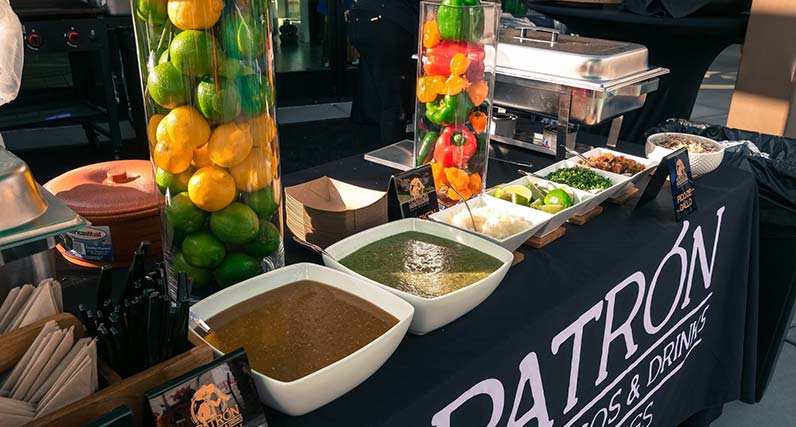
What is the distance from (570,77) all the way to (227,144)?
0.91 m

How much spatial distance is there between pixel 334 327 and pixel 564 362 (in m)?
0.45

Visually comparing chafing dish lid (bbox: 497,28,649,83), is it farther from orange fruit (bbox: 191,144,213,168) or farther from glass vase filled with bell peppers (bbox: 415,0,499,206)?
orange fruit (bbox: 191,144,213,168)

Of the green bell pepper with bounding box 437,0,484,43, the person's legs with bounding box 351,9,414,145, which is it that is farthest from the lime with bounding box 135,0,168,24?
the person's legs with bounding box 351,9,414,145

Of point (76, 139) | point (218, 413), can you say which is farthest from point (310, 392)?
point (76, 139)

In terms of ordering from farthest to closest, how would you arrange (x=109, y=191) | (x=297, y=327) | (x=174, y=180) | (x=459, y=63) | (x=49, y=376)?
1. (x=459, y=63)
2. (x=109, y=191)
3. (x=174, y=180)
4. (x=297, y=327)
5. (x=49, y=376)

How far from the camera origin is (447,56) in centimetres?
118

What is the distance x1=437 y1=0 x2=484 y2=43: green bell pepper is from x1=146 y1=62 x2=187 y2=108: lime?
564 mm

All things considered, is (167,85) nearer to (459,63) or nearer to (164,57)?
(164,57)

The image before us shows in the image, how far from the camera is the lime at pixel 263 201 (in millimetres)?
850

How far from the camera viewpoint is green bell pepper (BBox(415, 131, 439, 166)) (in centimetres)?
127

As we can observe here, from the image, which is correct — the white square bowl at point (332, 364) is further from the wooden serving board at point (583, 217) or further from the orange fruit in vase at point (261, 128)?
the wooden serving board at point (583, 217)

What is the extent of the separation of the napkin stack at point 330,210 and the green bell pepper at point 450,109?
26 cm

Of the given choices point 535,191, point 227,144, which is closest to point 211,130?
point 227,144

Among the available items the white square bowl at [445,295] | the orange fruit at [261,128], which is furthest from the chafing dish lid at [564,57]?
the orange fruit at [261,128]
